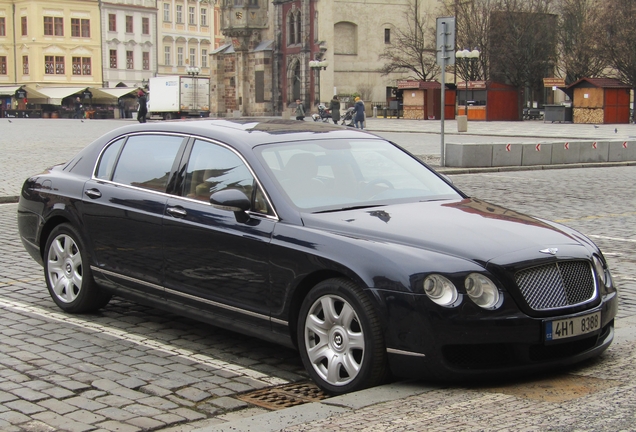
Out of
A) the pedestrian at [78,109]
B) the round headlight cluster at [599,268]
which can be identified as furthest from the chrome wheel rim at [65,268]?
the pedestrian at [78,109]

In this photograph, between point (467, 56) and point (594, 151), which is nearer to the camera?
point (594, 151)

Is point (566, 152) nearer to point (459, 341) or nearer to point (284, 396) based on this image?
point (284, 396)

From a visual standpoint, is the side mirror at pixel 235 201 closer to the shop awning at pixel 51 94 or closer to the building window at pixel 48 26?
the shop awning at pixel 51 94

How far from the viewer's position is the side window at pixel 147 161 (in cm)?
667

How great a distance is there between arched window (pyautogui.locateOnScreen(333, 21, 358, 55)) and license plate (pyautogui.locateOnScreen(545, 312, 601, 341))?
72.7 metres

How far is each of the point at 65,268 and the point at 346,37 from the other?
235ft

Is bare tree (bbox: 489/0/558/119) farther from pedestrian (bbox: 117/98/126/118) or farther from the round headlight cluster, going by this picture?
the round headlight cluster

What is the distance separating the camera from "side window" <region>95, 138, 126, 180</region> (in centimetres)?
721

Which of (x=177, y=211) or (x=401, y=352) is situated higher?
(x=177, y=211)

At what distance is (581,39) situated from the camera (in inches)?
2515

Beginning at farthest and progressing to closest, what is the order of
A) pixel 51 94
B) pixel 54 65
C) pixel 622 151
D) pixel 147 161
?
pixel 54 65 < pixel 51 94 < pixel 622 151 < pixel 147 161

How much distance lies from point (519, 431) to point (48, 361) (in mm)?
3108

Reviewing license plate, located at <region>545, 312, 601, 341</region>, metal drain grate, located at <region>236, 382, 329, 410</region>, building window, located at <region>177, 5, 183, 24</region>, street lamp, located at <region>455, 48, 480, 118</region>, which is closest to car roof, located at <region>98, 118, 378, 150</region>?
metal drain grate, located at <region>236, 382, 329, 410</region>

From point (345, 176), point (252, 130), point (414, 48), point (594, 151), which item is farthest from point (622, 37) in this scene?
point (345, 176)
